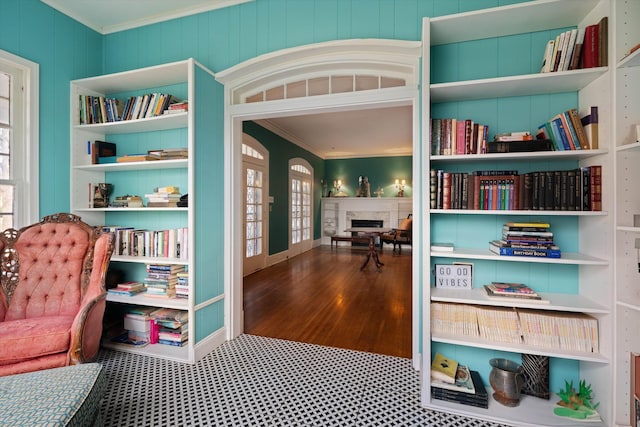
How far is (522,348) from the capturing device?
1.78 metres

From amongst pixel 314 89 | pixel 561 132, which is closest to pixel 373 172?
pixel 314 89

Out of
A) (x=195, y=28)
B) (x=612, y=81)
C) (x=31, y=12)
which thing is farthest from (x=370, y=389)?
(x=31, y=12)

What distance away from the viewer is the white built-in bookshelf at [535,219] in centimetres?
167

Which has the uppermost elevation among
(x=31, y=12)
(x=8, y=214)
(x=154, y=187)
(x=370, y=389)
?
(x=31, y=12)

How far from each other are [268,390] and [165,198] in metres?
1.78

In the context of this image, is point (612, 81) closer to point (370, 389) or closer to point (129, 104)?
point (370, 389)

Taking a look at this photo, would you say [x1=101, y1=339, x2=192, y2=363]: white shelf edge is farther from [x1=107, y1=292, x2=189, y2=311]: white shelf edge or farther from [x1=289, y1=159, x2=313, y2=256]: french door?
[x1=289, y1=159, x2=313, y2=256]: french door

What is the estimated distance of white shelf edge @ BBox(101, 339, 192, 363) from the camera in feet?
8.00

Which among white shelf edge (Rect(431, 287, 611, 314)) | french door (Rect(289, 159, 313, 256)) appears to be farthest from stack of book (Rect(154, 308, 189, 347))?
french door (Rect(289, 159, 313, 256))

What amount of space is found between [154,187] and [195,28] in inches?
62.3

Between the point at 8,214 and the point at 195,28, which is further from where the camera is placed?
the point at 195,28

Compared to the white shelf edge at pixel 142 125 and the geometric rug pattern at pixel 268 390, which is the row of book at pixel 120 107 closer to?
the white shelf edge at pixel 142 125

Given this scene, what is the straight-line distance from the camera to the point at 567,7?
69.1 inches

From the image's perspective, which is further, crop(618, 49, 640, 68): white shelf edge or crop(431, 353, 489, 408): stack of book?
crop(431, 353, 489, 408): stack of book
